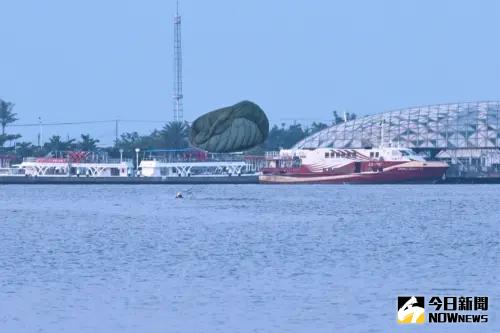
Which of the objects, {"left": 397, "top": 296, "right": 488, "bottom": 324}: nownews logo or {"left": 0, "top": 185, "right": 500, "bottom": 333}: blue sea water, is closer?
{"left": 397, "top": 296, "right": 488, "bottom": 324}: nownews logo

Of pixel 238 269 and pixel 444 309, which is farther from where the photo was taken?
pixel 238 269

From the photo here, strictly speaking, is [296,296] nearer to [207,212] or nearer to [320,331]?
[320,331]

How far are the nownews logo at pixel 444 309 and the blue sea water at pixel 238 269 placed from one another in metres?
0.40

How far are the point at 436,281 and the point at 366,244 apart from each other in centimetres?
2150

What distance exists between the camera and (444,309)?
48.1m

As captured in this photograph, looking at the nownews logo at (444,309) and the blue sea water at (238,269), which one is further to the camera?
the blue sea water at (238,269)

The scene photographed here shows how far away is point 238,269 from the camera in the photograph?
6259 centimetres

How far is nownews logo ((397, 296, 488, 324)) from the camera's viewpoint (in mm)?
45094

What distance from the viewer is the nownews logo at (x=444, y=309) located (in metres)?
45.1

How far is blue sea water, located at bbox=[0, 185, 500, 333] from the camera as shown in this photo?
4691 cm

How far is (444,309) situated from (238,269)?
16.1m

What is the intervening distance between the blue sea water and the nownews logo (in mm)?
404

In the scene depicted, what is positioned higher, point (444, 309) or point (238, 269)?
point (238, 269)

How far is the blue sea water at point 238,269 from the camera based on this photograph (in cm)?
4691
